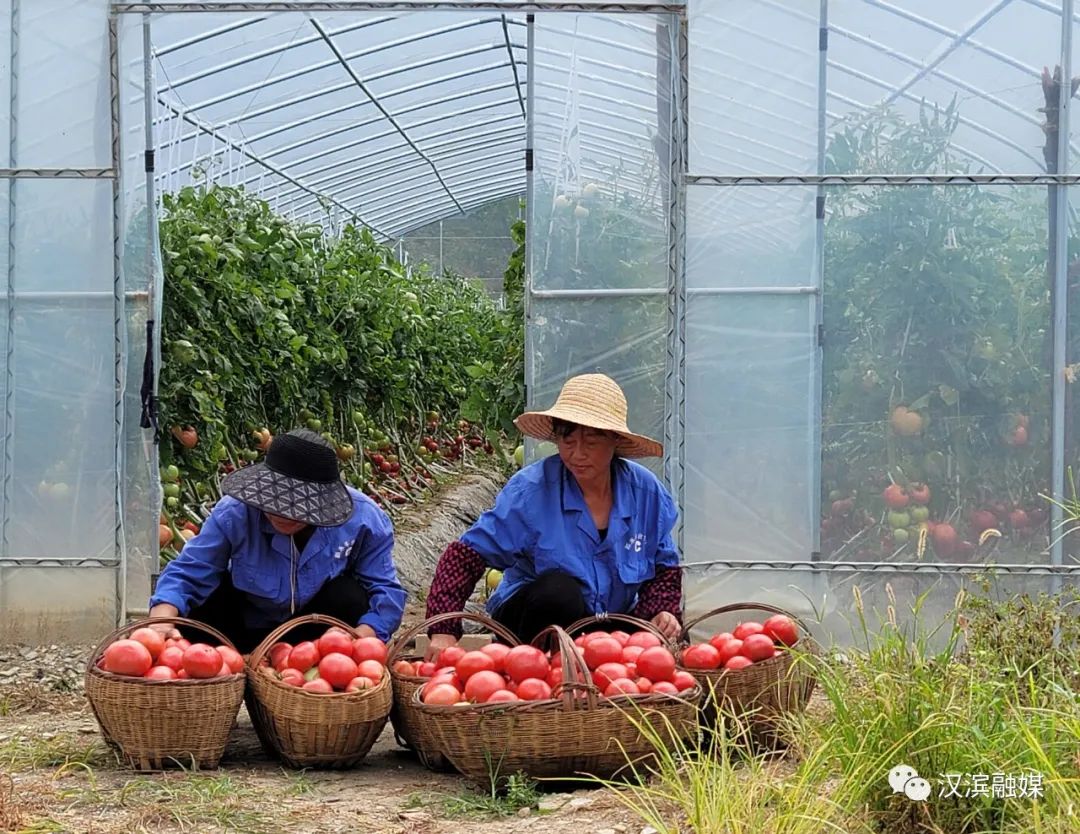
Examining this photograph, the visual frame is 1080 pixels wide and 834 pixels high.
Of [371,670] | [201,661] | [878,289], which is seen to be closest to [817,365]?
[878,289]

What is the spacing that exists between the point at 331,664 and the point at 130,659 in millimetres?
557

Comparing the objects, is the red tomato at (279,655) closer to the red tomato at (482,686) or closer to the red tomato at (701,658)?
the red tomato at (482,686)

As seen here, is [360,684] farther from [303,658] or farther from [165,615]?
[165,615]

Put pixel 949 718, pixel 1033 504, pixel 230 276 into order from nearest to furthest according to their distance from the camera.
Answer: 1. pixel 949 718
2. pixel 1033 504
3. pixel 230 276

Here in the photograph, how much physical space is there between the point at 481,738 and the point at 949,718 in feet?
4.38

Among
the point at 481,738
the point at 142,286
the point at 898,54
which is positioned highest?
the point at 898,54

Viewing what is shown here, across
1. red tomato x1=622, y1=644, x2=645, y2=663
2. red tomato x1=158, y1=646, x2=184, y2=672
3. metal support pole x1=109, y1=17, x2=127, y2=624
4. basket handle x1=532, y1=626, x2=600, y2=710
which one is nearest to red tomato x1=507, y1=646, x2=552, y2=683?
basket handle x1=532, y1=626, x2=600, y2=710

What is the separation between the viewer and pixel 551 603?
4.51 meters

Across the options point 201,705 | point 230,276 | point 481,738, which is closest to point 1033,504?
point 481,738

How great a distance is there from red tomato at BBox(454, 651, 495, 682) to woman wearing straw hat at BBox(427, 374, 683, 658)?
41cm

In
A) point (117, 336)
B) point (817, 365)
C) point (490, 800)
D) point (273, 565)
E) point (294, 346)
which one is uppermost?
point (294, 346)

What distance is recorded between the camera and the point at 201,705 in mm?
4027

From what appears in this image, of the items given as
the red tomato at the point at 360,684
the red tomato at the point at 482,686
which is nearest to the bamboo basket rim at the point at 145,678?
the red tomato at the point at 360,684

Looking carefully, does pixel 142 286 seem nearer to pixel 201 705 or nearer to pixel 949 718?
pixel 201 705
